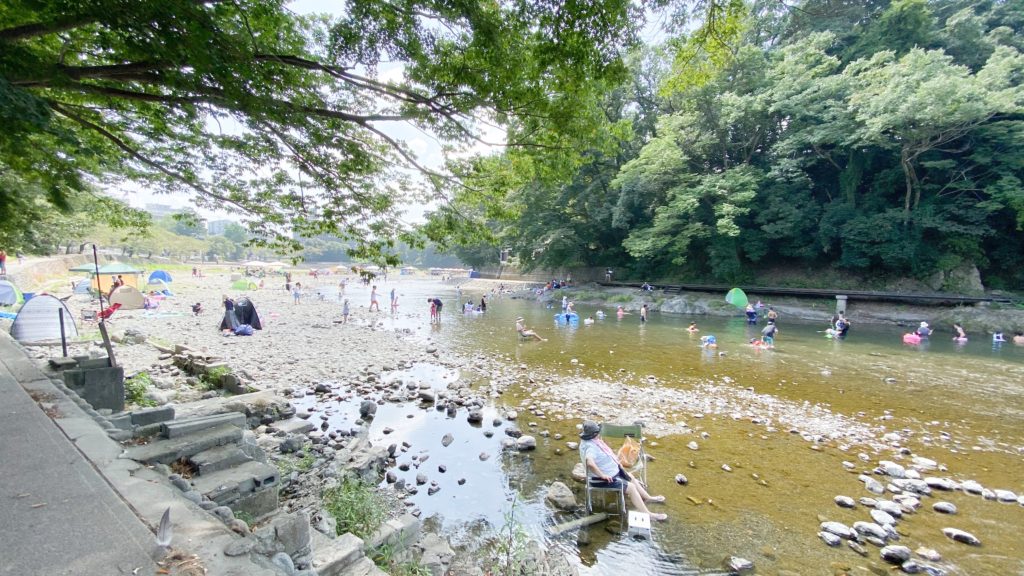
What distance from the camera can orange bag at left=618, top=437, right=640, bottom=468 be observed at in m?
6.20

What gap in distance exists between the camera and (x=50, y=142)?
16.1 ft

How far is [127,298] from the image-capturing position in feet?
67.2

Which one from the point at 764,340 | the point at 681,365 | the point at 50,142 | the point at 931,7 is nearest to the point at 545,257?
the point at 764,340

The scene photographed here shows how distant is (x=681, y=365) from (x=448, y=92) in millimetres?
11965

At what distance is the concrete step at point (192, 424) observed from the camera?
450 centimetres

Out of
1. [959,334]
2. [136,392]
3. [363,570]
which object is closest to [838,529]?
[363,570]

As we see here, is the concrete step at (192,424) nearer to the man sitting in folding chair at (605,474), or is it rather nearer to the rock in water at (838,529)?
the man sitting in folding chair at (605,474)

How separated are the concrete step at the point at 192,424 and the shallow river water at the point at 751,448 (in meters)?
2.53

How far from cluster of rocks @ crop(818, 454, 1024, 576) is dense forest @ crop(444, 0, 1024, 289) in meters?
18.3

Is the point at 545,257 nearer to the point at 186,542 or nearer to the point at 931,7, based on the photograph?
the point at 931,7

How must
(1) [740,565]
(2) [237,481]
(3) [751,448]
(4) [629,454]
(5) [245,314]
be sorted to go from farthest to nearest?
(5) [245,314] < (3) [751,448] < (4) [629,454] < (1) [740,565] < (2) [237,481]

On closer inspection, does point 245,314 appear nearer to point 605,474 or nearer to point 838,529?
point 605,474

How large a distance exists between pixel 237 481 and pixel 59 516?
1.46 meters

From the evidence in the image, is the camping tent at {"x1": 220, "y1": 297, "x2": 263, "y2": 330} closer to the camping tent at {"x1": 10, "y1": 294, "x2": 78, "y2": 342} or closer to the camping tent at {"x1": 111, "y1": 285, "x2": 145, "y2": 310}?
the camping tent at {"x1": 10, "y1": 294, "x2": 78, "y2": 342}
